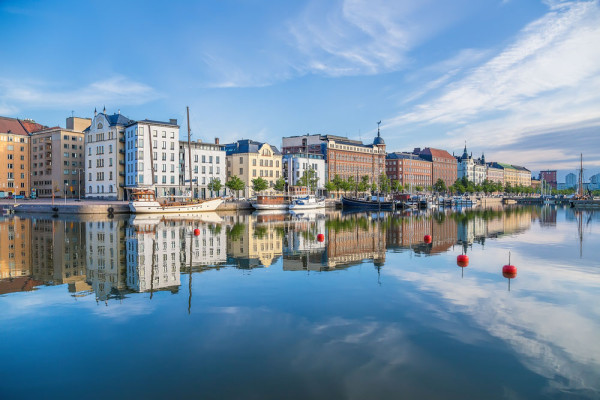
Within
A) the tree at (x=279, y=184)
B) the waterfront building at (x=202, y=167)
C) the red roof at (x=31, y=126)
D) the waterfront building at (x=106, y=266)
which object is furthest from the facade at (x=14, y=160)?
the waterfront building at (x=106, y=266)

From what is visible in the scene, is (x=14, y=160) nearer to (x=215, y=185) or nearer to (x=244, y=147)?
(x=215, y=185)

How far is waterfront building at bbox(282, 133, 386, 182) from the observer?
139250mm

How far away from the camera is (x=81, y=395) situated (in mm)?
8383

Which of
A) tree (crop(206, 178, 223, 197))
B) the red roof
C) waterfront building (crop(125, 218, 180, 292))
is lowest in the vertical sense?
waterfront building (crop(125, 218, 180, 292))

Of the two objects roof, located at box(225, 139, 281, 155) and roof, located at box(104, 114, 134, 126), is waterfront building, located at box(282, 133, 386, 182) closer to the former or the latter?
roof, located at box(225, 139, 281, 155)

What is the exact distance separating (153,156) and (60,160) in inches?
1122

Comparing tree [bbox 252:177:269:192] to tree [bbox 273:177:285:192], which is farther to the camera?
tree [bbox 273:177:285:192]

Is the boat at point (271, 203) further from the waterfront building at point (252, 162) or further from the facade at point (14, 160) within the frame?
the facade at point (14, 160)

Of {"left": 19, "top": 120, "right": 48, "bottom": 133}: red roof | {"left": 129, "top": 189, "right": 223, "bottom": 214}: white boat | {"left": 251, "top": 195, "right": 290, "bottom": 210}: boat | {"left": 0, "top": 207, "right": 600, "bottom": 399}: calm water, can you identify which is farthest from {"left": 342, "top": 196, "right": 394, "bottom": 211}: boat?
{"left": 19, "top": 120, "right": 48, "bottom": 133}: red roof

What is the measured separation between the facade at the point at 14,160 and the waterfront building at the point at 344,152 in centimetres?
7346

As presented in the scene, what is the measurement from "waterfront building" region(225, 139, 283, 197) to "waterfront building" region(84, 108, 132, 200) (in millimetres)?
30346

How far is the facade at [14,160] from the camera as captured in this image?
108 meters

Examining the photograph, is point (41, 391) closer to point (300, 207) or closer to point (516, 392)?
point (516, 392)

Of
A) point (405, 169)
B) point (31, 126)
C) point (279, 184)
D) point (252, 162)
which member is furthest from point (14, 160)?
point (405, 169)
